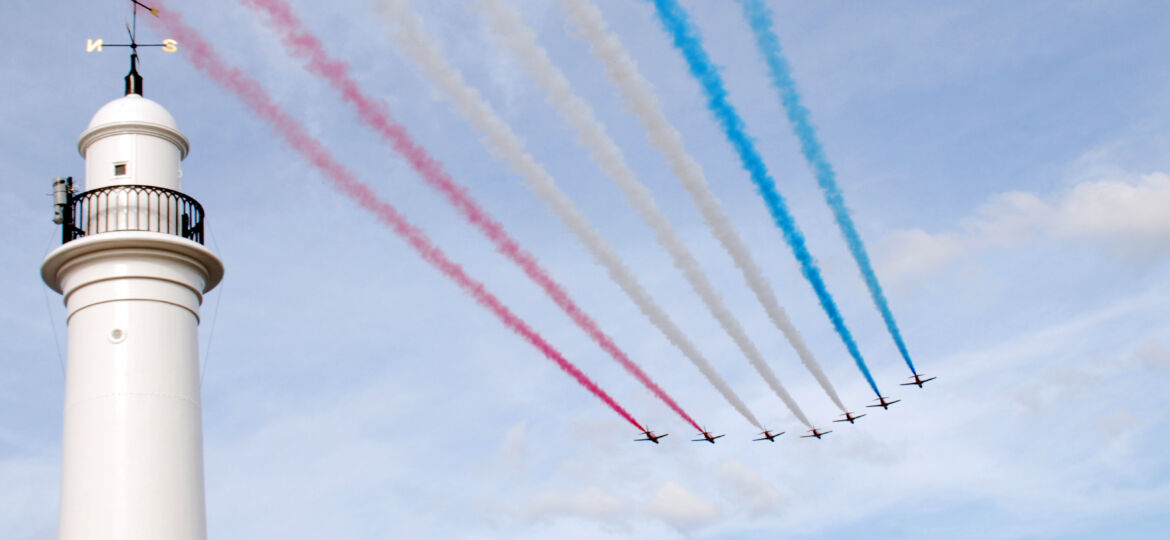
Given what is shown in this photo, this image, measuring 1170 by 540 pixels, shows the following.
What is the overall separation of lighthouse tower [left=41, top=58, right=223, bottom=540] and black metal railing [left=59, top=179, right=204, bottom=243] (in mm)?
17

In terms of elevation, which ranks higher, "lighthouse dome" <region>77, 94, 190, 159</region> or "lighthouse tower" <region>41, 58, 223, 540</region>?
"lighthouse dome" <region>77, 94, 190, 159</region>

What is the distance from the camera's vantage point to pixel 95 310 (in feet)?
63.9

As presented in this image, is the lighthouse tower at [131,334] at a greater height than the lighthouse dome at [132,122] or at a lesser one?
lesser

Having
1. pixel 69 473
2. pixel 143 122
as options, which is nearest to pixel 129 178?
pixel 143 122

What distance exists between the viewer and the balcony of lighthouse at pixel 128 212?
19.8 meters

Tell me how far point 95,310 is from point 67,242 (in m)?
1.27

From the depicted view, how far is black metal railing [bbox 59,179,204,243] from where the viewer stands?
64.8ft

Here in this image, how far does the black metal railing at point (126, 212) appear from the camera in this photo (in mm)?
19766

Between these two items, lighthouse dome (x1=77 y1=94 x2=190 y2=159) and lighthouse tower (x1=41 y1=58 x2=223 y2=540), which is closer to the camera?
lighthouse tower (x1=41 y1=58 x2=223 y2=540)

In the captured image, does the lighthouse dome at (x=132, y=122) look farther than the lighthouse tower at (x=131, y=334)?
Yes

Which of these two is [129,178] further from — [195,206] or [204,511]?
[204,511]

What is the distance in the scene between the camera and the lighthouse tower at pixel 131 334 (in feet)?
61.0

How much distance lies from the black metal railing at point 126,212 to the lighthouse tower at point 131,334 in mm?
17

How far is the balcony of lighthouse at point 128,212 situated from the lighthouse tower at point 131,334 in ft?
0.06
